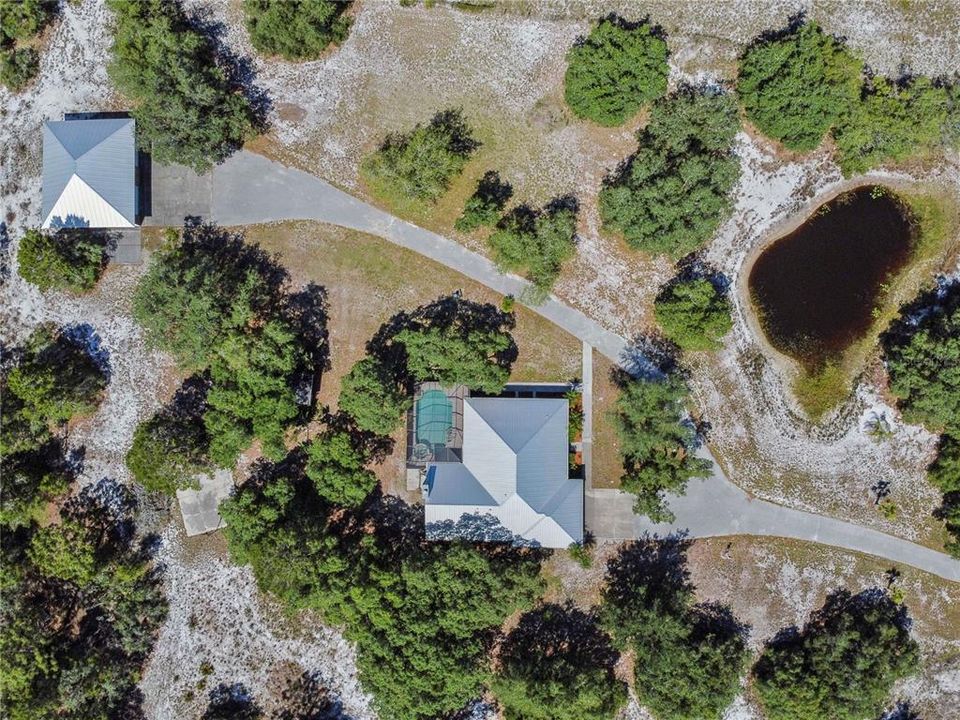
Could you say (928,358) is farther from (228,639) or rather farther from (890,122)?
(228,639)

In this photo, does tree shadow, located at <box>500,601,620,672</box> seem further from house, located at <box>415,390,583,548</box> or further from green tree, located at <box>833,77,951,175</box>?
green tree, located at <box>833,77,951,175</box>

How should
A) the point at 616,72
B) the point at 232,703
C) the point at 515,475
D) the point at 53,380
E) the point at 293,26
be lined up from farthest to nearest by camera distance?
the point at 232,703 < the point at 293,26 < the point at 53,380 < the point at 515,475 < the point at 616,72

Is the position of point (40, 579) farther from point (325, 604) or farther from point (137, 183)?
point (137, 183)

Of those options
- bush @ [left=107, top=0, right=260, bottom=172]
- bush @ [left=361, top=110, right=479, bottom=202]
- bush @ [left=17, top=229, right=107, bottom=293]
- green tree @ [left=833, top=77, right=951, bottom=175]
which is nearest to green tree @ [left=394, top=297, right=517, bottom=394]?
bush @ [left=361, top=110, right=479, bottom=202]

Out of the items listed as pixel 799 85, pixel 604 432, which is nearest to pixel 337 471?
pixel 604 432

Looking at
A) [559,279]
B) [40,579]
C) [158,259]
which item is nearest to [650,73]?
[559,279]
